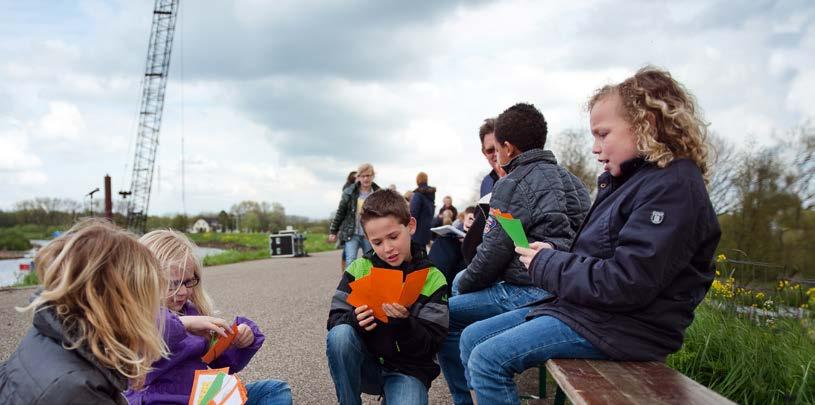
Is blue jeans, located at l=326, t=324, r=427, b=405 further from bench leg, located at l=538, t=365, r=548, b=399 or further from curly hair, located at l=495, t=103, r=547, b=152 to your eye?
curly hair, located at l=495, t=103, r=547, b=152

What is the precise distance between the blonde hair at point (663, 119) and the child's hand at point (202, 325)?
1763 millimetres

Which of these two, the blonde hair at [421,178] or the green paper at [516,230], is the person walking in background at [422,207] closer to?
the blonde hair at [421,178]

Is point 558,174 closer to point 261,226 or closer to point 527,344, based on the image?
point 527,344

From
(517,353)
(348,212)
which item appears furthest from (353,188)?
(517,353)

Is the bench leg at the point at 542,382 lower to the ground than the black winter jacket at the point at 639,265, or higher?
lower

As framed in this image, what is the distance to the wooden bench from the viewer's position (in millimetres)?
1647

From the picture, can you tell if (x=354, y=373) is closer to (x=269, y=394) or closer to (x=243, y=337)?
(x=269, y=394)

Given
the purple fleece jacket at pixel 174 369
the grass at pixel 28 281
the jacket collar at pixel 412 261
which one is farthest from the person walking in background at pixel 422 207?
the grass at pixel 28 281

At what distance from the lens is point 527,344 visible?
6.94ft

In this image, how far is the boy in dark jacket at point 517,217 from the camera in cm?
276

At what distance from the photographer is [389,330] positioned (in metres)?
2.54

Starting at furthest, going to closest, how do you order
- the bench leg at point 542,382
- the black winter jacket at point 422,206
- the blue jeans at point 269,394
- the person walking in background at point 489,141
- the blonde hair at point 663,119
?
the black winter jacket at point 422,206 < the person walking in background at point 489,141 < the bench leg at point 542,382 < the blue jeans at point 269,394 < the blonde hair at point 663,119

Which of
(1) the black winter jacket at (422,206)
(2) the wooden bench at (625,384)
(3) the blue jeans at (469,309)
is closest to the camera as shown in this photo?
(2) the wooden bench at (625,384)

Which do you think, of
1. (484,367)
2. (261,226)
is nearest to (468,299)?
(484,367)
